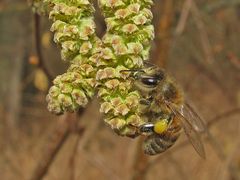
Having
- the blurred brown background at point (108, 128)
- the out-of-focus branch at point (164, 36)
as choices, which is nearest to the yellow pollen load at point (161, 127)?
the blurred brown background at point (108, 128)

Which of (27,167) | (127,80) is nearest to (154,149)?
(127,80)

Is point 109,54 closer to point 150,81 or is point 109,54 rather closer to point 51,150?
point 150,81

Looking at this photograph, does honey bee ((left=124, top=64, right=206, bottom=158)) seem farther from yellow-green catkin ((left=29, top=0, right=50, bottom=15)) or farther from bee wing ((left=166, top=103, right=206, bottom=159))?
yellow-green catkin ((left=29, top=0, right=50, bottom=15))

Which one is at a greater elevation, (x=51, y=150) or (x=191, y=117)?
(x=191, y=117)

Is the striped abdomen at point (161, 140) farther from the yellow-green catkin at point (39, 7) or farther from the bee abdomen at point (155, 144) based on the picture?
the yellow-green catkin at point (39, 7)

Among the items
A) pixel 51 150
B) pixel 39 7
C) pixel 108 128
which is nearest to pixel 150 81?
pixel 39 7

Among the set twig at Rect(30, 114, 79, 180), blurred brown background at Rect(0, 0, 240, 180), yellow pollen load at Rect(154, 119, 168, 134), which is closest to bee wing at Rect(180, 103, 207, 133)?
yellow pollen load at Rect(154, 119, 168, 134)

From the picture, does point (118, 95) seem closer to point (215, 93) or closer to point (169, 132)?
point (169, 132)
